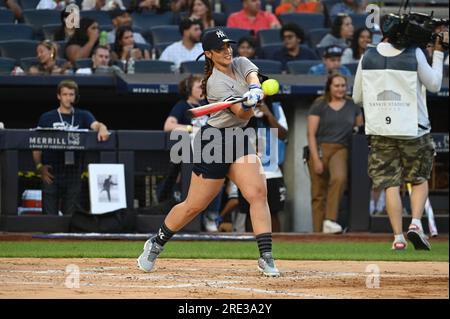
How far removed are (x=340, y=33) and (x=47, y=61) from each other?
12.8 feet

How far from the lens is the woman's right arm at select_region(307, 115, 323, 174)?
12.0 m

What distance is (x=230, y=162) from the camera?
7395 mm

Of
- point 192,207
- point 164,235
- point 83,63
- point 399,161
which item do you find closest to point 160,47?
point 83,63

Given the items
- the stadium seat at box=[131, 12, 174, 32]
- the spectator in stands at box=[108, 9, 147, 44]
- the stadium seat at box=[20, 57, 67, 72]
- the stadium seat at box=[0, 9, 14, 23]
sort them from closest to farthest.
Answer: the stadium seat at box=[0, 9, 14, 23]
the stadium seat at box=[20, 57, 67, 72]
the spectator in stands at box=[108, 9, 147, 44]
the stadium seat at box=[131, 12, 174, 32]

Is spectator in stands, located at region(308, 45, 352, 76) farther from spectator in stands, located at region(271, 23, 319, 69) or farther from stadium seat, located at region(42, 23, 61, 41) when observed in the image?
stadium seat, located at region(42, 23, 61, 41)

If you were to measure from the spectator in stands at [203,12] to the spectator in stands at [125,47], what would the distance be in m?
1.05

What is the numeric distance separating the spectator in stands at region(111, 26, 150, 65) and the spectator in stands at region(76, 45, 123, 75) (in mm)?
219

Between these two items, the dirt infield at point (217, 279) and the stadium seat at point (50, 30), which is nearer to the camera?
the dirt infield at point (217, 279)

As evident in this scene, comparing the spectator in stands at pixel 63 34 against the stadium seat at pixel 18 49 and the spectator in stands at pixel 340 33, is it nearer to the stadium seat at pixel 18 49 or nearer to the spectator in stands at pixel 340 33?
the stadium seat at pixel 18 49

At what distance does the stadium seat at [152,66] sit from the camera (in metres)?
12.6

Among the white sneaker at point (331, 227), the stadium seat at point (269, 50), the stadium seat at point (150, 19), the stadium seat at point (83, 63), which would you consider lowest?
the white sneaker at point (331, 227)

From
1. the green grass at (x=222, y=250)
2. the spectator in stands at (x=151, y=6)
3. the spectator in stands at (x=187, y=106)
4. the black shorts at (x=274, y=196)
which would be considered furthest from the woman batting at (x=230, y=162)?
the spectator in stands at (x=151, y=6)

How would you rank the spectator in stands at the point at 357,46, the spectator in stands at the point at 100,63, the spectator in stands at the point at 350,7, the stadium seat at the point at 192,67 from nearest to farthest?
the spectator in stands at the point at 100,63, the stadium seat at the point at 192,67, the spectator in stands at the point at 357,46, the spectator in stands at the point at 350,7

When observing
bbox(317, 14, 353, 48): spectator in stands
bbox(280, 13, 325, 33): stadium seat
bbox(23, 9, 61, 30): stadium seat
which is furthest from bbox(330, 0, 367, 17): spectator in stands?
bbox(23, 9, 61, 30): stadium seat
